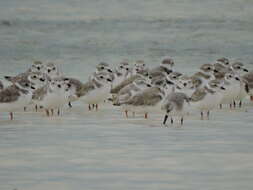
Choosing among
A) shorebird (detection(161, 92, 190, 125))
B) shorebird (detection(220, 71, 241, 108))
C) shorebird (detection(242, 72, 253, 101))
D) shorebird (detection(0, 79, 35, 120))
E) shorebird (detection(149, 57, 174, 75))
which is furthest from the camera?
shorebird (detection(149, 57, 174, 75))

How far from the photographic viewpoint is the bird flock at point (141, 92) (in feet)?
36.4

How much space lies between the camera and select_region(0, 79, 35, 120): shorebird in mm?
11180

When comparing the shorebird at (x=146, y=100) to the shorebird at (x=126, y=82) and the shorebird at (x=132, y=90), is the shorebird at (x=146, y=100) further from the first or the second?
the shorebird at (x=126, y=82)

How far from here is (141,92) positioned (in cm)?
1144

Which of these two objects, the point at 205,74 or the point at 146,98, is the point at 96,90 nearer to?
the point at 146,98

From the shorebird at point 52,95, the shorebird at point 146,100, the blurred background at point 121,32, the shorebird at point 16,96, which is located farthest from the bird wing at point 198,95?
the blurred background at point 121,32

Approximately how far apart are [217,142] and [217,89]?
2482 millimetres

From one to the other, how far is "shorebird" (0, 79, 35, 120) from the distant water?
0.25 meters

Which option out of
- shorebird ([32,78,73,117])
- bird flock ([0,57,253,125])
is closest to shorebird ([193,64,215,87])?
bird flock ([0,57,253,125])

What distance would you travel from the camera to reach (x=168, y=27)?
70.9ft

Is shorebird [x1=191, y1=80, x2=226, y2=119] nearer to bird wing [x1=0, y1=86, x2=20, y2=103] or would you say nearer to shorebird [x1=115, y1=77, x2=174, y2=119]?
shorebird [x1=115, y1=77, x2=174, y2=119]

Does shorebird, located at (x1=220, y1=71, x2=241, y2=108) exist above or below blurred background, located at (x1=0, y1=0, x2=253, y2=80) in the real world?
below

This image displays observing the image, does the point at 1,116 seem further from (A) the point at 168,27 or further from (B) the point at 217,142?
(A) the point at 168,27

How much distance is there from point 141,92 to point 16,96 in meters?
2.05
